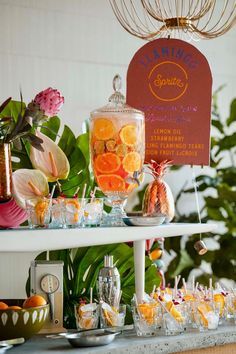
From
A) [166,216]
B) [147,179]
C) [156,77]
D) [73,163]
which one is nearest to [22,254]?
[73,163]

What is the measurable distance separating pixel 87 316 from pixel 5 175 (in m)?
0.51

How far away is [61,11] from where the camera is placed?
480 cm

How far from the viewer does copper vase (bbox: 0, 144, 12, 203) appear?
2.36 metres

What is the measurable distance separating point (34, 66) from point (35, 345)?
2.46 meters

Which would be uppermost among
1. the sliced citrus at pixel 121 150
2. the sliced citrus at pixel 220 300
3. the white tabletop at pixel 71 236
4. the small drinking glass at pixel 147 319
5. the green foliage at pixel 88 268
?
the sliced citrus at pixel 121 150

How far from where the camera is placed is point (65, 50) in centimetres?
481

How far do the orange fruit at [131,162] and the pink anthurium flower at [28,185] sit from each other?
23 cm

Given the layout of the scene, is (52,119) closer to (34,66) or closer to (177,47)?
(177,47)

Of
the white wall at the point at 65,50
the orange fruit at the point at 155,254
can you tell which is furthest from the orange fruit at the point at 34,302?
the white wall at the point at 65,50

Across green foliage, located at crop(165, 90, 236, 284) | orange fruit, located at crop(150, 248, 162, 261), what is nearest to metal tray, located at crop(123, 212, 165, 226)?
orange fruit, located at crop(150, 248, 162, 261)

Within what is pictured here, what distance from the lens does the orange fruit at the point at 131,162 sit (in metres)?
2.54

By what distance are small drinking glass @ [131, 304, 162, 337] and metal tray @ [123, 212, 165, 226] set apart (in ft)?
0.80

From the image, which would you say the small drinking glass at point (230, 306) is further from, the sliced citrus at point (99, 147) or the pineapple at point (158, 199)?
the sliced citrus at point (99, 147)

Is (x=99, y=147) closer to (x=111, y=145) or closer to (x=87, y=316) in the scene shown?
(x=111, y=145)
